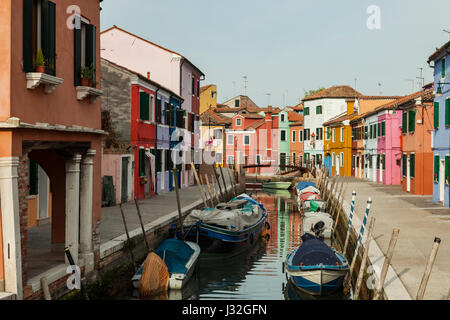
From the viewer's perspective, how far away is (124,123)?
80.2 ft

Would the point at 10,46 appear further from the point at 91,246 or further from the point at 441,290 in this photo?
the point at 441,290

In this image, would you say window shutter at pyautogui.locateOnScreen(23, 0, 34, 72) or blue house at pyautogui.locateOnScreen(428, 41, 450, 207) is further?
blue house at pyautogui.locateOnScreen(428, 41, 450, 207)

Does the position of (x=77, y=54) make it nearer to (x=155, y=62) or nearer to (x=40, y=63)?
(x=40, y=63)

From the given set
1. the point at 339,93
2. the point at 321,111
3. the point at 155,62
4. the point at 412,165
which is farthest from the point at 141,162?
the point at 339,93

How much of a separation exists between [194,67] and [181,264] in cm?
2515

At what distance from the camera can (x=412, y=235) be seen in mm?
15680

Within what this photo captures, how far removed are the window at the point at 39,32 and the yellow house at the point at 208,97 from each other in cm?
6209

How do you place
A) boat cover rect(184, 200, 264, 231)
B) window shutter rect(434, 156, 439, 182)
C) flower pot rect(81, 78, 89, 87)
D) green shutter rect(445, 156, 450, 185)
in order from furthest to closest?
window shutter rect(434, 156, 439, 182) → green shutter rect(445, 156, 450, 185) → boat cover rect(184, 200, 264, 231) → flower pot rect(81, 78, 89, 87)

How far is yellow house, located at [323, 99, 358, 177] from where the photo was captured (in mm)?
48844

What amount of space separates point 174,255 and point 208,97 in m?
62.1

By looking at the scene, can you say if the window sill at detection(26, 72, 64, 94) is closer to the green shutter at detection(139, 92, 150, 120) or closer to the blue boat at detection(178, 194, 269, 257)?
the blue boat at detection(178, 194, 269, 257)

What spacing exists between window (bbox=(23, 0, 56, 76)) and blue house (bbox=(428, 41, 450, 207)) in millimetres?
16221

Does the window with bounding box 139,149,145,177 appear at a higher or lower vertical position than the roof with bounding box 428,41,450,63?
lower

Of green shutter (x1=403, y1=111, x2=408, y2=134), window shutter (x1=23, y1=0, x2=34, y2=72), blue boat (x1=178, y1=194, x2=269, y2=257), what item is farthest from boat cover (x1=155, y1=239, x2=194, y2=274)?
green shutter (x1=403, y1=111, x2=408, y2=134)
